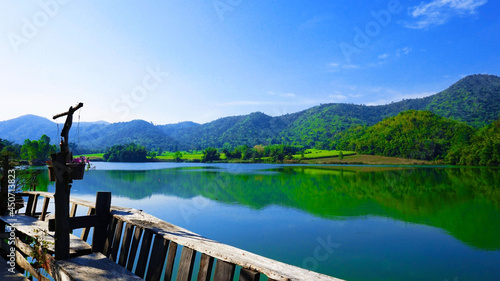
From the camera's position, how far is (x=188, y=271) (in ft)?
8.09

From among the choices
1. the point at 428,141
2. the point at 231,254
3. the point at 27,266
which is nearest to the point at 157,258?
the point at 231,254

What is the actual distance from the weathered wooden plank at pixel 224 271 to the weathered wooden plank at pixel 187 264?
31cm

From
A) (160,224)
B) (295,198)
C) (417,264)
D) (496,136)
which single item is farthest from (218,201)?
(496,136)

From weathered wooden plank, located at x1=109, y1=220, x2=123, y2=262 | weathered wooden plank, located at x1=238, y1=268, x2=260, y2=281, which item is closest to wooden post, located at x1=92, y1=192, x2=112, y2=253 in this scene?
weathered wooden plank, located at x1=109, y1=220, x2=123, y2=262

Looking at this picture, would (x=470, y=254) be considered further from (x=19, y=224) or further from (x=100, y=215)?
(x=19, y=224)

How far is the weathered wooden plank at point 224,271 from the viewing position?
2154 millimetres

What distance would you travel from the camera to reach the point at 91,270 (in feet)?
9.16

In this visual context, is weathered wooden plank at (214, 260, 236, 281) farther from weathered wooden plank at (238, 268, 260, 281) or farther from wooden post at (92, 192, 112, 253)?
wooden post at (92, 192, 112, 253)

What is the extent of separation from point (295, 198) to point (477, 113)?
5279 inches

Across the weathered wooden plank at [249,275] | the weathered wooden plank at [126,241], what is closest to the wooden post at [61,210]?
the weathered wooden plank at [126,241]

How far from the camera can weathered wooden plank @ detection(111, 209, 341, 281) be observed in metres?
1.86

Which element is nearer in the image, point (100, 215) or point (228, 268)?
point (228, 268)

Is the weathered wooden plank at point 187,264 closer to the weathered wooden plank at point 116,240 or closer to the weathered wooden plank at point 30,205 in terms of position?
the weathered wooden plank at point 116,240

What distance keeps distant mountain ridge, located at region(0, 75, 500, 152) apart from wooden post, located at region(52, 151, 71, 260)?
12436 cm
